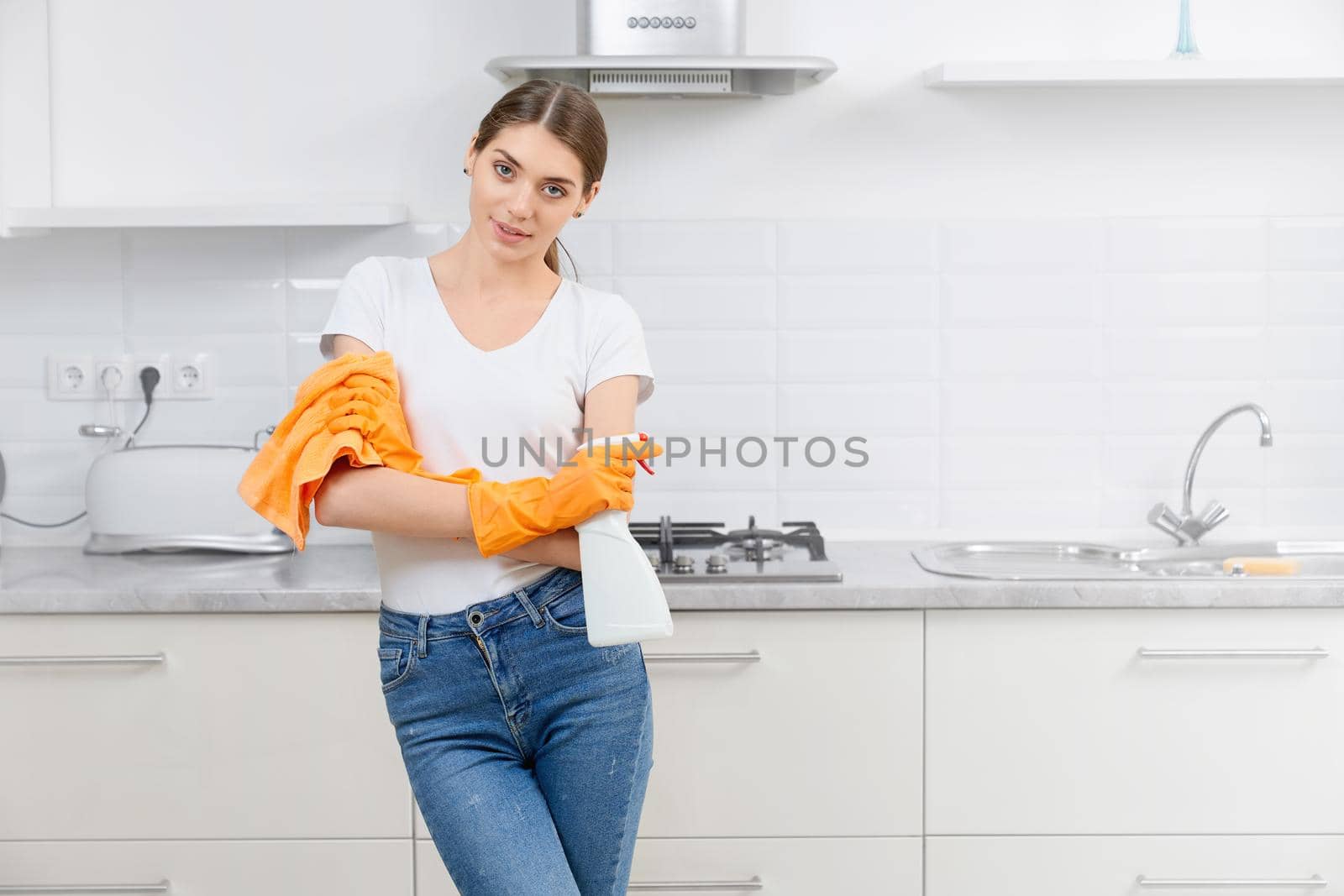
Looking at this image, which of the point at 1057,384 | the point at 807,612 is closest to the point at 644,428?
the point at 807,612

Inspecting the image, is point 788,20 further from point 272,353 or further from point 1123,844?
point 1123,844

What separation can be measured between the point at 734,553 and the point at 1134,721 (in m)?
0.70

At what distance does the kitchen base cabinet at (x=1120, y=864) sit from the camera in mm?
1991

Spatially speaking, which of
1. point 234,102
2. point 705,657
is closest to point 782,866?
point 705,657

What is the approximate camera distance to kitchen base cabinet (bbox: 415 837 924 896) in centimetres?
199

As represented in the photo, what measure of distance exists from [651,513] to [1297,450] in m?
1.26

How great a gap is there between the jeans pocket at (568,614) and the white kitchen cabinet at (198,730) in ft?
2.19

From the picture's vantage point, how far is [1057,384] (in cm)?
245

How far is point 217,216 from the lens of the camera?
219 centimetres

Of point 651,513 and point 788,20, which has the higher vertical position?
point 788,20

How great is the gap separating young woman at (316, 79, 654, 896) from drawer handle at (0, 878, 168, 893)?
0.86 metres

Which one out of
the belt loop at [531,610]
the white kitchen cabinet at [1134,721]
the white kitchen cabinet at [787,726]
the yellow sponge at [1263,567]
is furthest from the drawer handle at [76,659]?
the yellow sponge at [1263,567]

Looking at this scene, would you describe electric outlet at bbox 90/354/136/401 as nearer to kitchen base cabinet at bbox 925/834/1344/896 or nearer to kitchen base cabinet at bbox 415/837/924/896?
kitchen base cabinet at bbox 415/837/924/896

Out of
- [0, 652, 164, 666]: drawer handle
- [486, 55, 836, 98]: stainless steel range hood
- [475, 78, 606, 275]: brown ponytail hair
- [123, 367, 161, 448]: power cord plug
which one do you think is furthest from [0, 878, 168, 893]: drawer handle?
[486, 55, 836, 98]: stainless steel range hood
